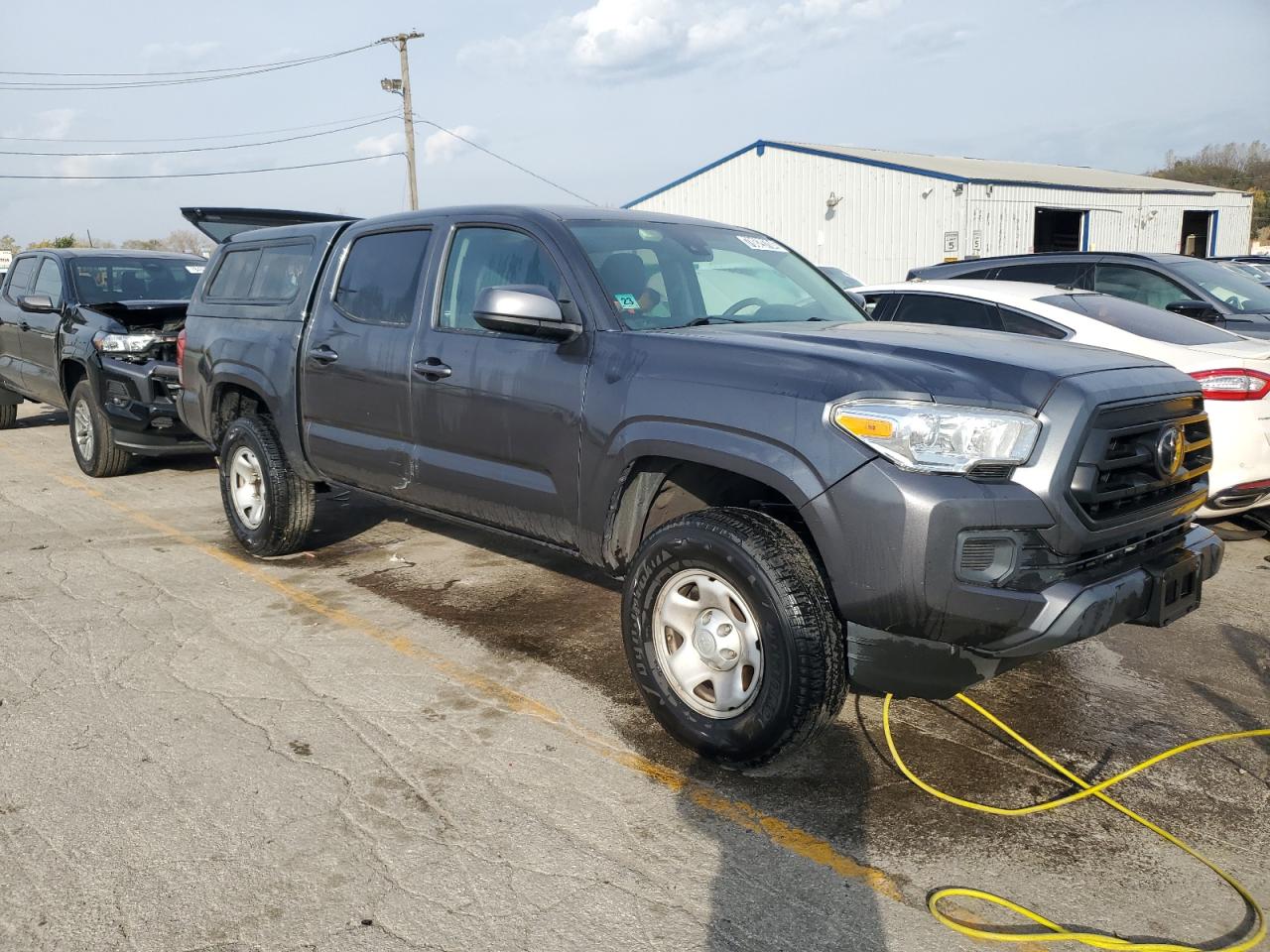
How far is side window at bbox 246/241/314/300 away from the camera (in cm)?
574

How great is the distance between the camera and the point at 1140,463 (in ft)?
10.6

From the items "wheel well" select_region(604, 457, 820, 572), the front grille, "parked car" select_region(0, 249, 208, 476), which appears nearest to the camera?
the front grille

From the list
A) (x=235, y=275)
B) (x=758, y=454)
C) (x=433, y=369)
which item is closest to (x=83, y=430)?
(x=235, y=275)

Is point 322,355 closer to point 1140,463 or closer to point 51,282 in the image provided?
point 1140,463

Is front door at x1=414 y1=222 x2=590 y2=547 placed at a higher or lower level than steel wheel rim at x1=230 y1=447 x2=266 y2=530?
higher

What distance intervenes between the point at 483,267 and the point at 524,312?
0.88m

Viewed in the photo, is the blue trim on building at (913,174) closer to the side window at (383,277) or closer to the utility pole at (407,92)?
the utility pole at (407,92)

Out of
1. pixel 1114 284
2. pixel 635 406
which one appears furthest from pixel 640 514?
pixel 1114 284

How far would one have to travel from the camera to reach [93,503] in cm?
782

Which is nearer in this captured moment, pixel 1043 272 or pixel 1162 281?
pixel 1162 281

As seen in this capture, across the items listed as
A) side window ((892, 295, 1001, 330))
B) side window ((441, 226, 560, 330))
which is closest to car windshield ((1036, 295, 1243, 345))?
side window ((892, 295, 1001, 330))

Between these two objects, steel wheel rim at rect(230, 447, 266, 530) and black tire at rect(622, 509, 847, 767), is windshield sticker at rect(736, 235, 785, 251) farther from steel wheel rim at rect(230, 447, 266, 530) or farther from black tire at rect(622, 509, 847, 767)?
steel wheel rim at rect(230, 447, 266, 530)

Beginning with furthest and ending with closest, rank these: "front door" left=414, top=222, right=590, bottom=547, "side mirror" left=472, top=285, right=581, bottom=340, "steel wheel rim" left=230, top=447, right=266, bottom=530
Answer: "steel wheel rim" left=230, top=447, right=266, bottom=530, "front door" left=414, top=222, right=590, bottom=547, "side mirror" left=472, top=285, right=581, bottom=340

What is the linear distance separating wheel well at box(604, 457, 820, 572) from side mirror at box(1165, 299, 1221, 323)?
5661 mm
